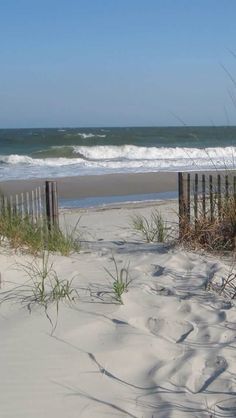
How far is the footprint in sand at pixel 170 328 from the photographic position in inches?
153

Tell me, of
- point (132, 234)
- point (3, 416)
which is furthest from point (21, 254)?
point (132, 234)

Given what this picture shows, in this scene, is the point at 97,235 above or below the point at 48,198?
below

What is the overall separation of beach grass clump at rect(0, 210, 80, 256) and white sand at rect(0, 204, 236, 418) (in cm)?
50

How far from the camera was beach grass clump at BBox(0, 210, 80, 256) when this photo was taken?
5938 mm

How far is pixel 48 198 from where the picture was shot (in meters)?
8.70

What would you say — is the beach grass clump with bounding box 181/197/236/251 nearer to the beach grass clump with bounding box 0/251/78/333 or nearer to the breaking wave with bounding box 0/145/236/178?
the beach grass clump with bounding box 0/251/78/333

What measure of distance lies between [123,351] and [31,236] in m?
2.76

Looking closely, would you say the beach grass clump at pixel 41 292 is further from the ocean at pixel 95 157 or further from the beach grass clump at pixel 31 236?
the ocean at pixel 95 157

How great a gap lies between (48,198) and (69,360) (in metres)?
5.31

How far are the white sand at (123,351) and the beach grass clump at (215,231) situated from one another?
92 centimetres

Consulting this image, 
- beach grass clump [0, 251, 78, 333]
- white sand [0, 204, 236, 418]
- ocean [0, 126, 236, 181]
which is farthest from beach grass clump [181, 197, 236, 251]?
ocean [0, 126, 236, 181]

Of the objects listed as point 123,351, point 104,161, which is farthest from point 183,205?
point 104,161

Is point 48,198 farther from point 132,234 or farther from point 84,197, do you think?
point 84,197

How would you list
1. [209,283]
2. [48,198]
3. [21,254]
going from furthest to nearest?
[48,198] → [21,254] → [209,283]
